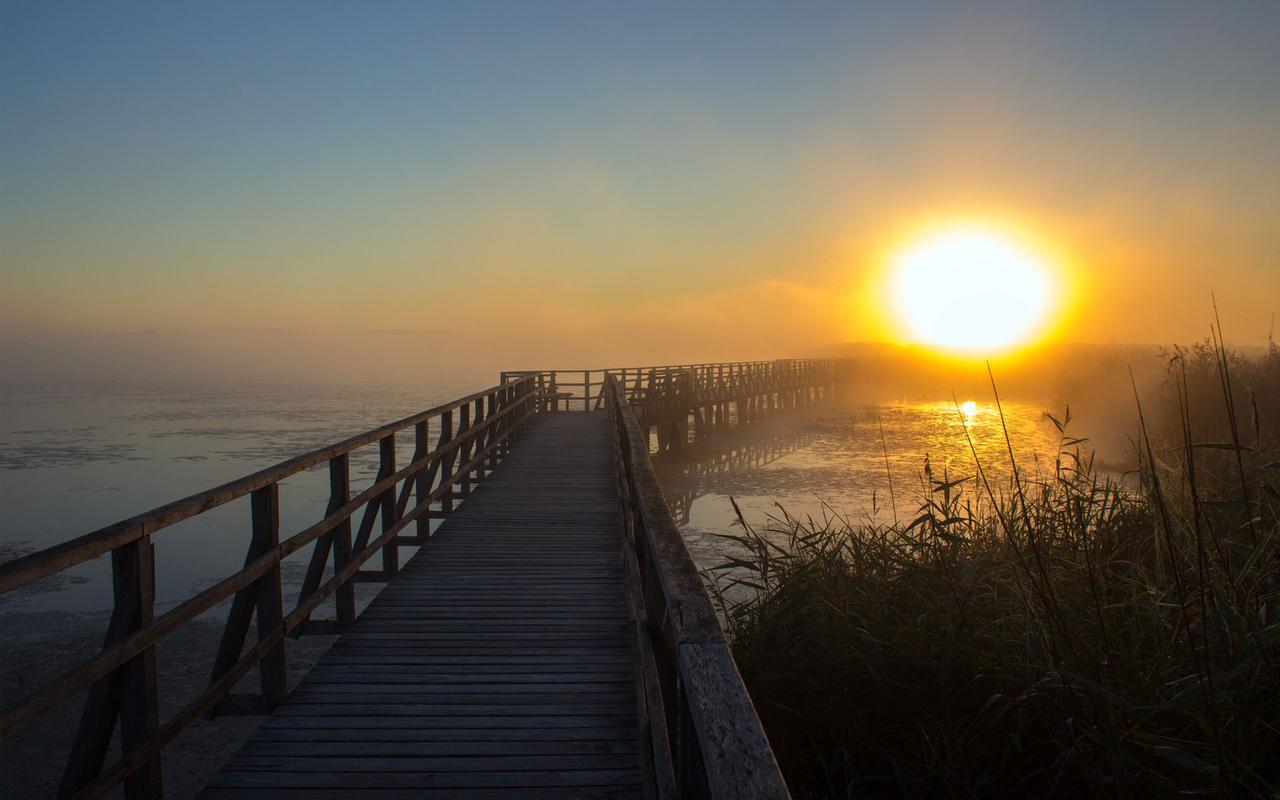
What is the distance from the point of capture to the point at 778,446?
28.2 meters

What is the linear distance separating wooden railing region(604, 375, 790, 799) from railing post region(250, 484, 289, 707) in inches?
64.1

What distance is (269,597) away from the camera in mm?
3652

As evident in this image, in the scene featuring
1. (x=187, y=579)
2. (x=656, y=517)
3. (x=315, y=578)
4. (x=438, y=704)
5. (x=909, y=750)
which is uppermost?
(x=656, y=517)

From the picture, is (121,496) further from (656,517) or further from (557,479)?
(656,517)

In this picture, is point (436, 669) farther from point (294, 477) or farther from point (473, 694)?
point (294, 477)

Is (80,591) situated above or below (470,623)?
below

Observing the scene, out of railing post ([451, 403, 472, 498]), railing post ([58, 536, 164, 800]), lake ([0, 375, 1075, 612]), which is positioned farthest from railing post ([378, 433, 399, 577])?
lake ([0, 375, 1075, 612])

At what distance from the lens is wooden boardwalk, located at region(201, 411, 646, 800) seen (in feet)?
9.61

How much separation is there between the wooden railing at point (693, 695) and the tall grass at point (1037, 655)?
1190 mm

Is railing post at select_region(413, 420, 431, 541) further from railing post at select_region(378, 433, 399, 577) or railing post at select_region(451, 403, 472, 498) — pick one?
railing post at select_region(451, 403, 472, 498)

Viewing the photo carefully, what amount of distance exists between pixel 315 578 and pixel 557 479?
5.76m

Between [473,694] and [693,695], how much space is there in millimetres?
2471

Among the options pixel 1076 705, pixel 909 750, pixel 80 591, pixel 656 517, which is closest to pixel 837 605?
pixel 909 750

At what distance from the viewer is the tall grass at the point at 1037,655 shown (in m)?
2.62
